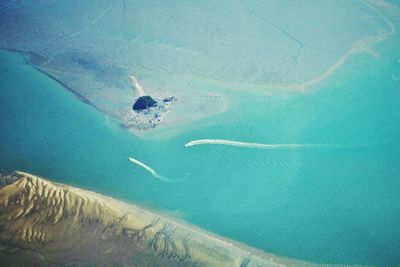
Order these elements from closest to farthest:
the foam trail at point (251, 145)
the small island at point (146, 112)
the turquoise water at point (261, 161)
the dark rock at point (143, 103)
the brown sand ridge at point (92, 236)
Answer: the brown sand ridge at point (92, 236)
the turquoise water at point (261, 161)
the foam trail at point (251, 145)
the small island at point (146, 112)
the dark rock at point (143, 103)

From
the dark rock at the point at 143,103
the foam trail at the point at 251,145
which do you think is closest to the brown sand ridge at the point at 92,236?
the foam trail at the point at 251,145

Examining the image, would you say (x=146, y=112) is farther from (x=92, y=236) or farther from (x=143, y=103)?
(x=92, y=236)

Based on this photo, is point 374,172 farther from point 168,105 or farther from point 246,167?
point 168,105

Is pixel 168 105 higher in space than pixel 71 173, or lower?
higher

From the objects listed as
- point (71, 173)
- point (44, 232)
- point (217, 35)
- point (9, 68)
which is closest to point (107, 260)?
point (44, 232)

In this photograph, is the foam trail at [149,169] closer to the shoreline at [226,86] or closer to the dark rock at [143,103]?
the shoreline at [226,86]
